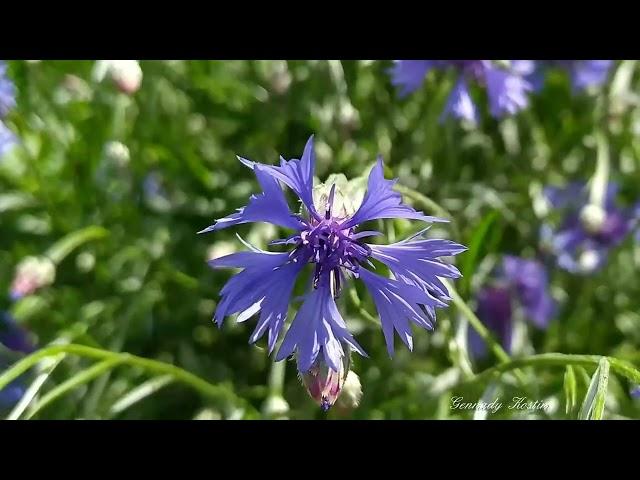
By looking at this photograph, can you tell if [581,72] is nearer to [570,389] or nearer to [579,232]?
A: [579,232]

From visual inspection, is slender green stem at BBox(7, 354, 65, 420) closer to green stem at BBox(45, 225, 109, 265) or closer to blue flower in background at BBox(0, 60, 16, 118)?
green stem at BBox(45, 225, 109, 265)

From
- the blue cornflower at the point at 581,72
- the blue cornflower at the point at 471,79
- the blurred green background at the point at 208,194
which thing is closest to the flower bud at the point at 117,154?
the blurred green background at the point at 208,194

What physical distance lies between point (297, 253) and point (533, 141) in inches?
26.7

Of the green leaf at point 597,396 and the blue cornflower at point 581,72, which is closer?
the green leaf at point 597,396

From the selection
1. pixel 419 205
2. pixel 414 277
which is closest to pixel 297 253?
pixel 414 277

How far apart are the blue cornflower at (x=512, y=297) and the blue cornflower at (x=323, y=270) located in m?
0.53

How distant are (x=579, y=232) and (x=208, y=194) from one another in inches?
20.3

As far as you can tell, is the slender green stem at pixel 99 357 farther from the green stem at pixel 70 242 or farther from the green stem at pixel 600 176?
the green stem at pixel 600 176

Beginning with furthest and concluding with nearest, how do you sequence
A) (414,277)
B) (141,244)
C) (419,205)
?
(141,244)
(419,205)
(414,277)

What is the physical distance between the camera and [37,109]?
1015mm

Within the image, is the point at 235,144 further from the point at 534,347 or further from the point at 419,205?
the point at 534,347

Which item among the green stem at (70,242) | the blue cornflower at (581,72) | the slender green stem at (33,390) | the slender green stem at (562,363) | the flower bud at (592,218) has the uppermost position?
the blue cornflower at (581,72)

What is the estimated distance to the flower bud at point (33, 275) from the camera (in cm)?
89

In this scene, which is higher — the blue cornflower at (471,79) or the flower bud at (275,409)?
the blue cornflower at (471,79)
